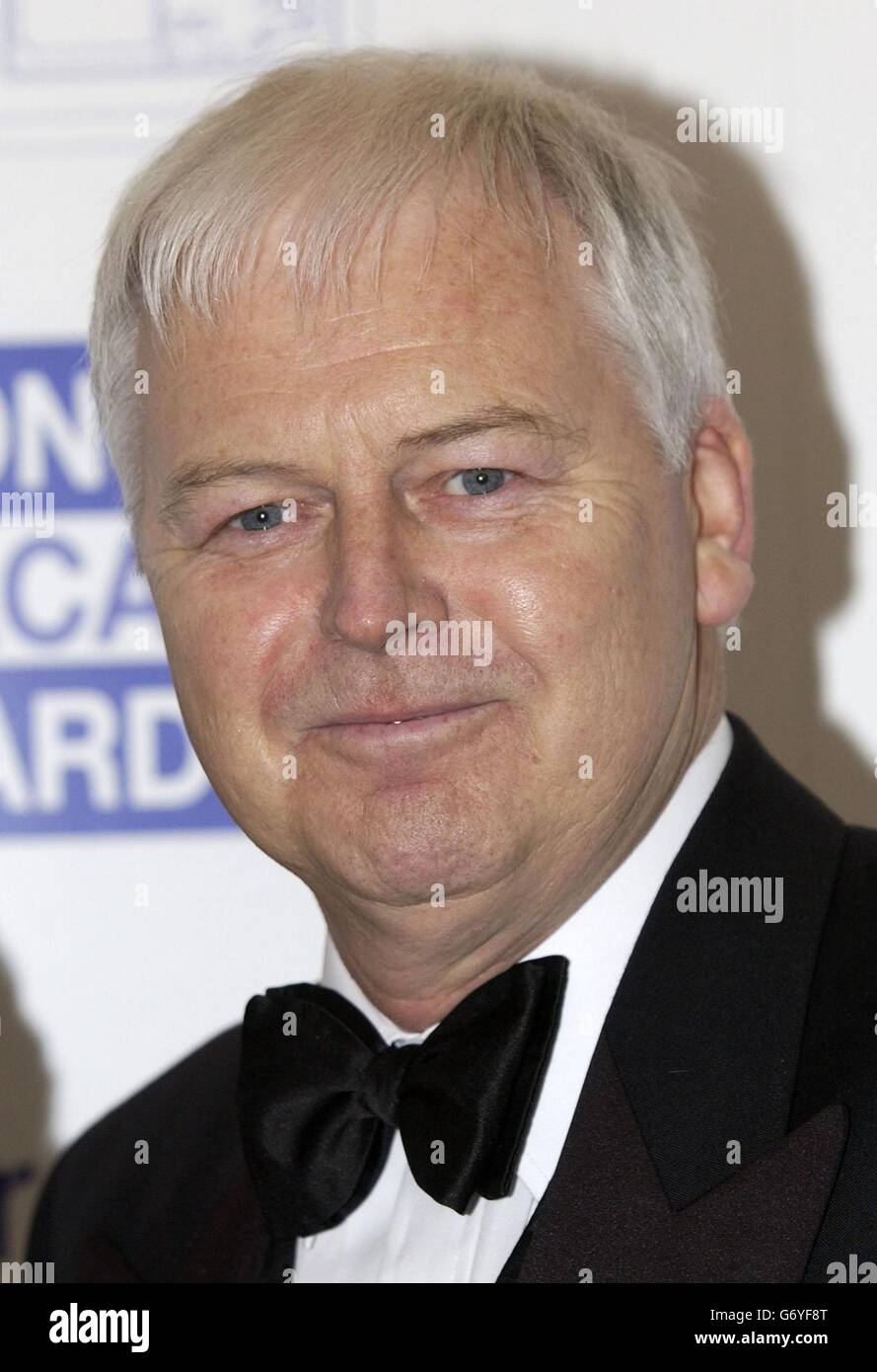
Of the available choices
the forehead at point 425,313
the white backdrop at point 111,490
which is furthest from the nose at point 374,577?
the white backdrop at point 111,490

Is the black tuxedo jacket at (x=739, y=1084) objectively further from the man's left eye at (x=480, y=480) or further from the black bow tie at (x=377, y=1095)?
the man's left eye at (x=480, y=480)

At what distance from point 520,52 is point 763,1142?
1486 millimetres

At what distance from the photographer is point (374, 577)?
4.58 feet

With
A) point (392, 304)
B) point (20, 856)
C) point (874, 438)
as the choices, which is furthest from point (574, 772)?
point (20, 856)

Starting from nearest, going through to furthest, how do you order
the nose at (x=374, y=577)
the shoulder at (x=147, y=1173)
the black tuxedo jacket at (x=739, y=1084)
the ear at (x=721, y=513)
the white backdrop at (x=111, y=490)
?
the black tuxedo jacket at (x=739, y=1084) < the nose at (x=374, y=577) < the ear at (x=721, y=513) < the shoulder at (x=147, y=1173) < the white backdrop at (x=111, y=490)

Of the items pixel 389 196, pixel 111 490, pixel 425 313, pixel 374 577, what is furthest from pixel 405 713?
pixel 111 490

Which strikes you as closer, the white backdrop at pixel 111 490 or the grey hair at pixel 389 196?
the grey hair at pixel 389 196

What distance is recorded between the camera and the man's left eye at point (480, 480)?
1.46 m

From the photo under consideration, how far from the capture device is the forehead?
144 centimetres

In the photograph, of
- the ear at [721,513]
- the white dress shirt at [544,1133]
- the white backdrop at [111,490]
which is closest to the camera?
the white dress shirt at [544,1133]

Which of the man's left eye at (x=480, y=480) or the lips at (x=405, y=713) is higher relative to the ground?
the man's left eye at (x=480, y=480)

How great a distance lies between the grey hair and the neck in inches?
9.6

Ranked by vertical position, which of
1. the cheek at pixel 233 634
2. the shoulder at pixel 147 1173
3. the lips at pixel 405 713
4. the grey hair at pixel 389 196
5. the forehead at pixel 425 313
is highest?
the grey hair at pixel 389 196

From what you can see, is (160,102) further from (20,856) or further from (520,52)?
(20,856)
